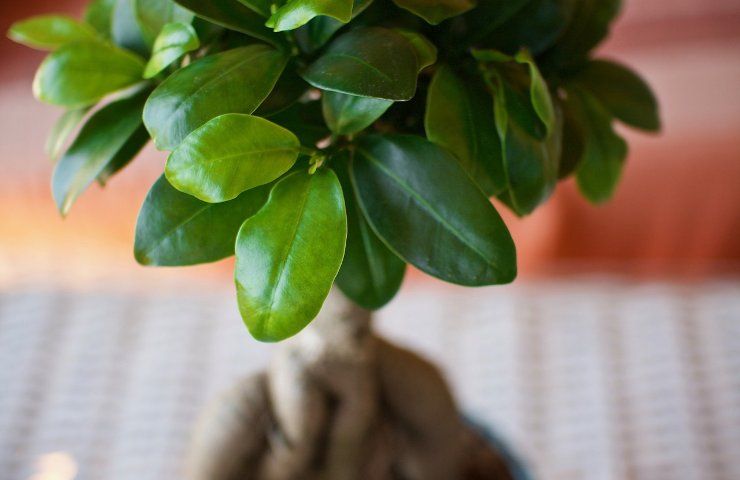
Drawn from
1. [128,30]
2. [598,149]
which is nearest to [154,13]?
[128,30]

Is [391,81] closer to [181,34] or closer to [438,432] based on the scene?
[181,34]

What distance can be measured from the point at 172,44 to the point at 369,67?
0.43 ft

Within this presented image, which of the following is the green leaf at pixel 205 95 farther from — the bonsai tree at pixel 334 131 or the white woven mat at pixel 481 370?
the white woven mat at pixel 481 370

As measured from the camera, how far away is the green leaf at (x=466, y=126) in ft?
1.66

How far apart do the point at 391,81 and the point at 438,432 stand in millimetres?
424

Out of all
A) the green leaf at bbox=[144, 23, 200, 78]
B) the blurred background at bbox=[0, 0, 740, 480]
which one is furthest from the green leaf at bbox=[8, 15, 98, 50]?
the blurred background at bbox=[0, 0, 740, 480]

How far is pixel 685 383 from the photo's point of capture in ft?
3.60

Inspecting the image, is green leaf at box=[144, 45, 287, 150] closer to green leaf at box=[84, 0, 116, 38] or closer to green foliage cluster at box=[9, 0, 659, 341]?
green foliage cluster at box=[9, 0, 659, 341]

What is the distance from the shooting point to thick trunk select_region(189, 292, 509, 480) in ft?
2.23

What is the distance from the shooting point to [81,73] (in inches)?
21.4

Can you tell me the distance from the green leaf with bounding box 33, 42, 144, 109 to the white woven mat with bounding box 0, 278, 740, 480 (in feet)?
1.97

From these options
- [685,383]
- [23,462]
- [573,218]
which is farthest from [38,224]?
[685,383]

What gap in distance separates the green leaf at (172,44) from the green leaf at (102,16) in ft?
0.49

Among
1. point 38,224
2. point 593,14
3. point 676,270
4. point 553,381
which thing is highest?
point 593,14
